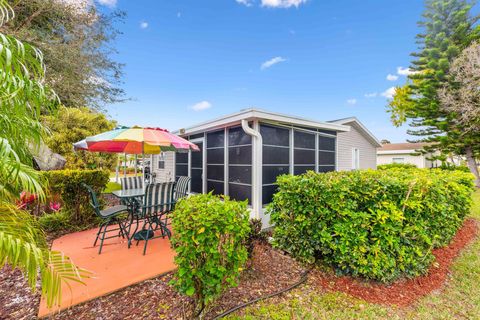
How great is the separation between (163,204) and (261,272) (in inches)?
79.1

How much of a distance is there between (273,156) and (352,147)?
6914mm

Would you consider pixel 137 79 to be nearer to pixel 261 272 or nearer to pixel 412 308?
pixel 261 272

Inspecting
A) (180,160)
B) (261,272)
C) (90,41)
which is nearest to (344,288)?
(261,272)

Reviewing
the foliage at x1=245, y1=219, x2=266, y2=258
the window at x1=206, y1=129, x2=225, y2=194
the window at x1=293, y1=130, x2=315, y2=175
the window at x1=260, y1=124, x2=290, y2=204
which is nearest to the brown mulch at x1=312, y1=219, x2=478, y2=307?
the foliage at x1=245, y1=219, x2=266, y2=258

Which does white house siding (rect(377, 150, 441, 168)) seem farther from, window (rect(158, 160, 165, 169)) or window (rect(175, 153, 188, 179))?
window (rect(158, 160, 165, 169))

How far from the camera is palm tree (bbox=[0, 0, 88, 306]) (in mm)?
1293

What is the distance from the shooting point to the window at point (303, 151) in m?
6.11

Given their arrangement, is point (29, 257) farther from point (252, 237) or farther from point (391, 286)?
point (391, 286)

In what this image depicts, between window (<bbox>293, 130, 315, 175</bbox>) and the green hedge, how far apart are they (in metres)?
2.81

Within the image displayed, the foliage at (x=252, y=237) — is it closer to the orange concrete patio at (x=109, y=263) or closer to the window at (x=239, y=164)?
the orange concrete patio at (x=109, y=263)

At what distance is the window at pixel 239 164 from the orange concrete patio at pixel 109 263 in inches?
84.6

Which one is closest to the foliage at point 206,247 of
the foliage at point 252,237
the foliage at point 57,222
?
the foliage at point 252,237

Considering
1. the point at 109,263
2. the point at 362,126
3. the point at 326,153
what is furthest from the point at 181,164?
the point at 362,126

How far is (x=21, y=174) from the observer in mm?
1516
